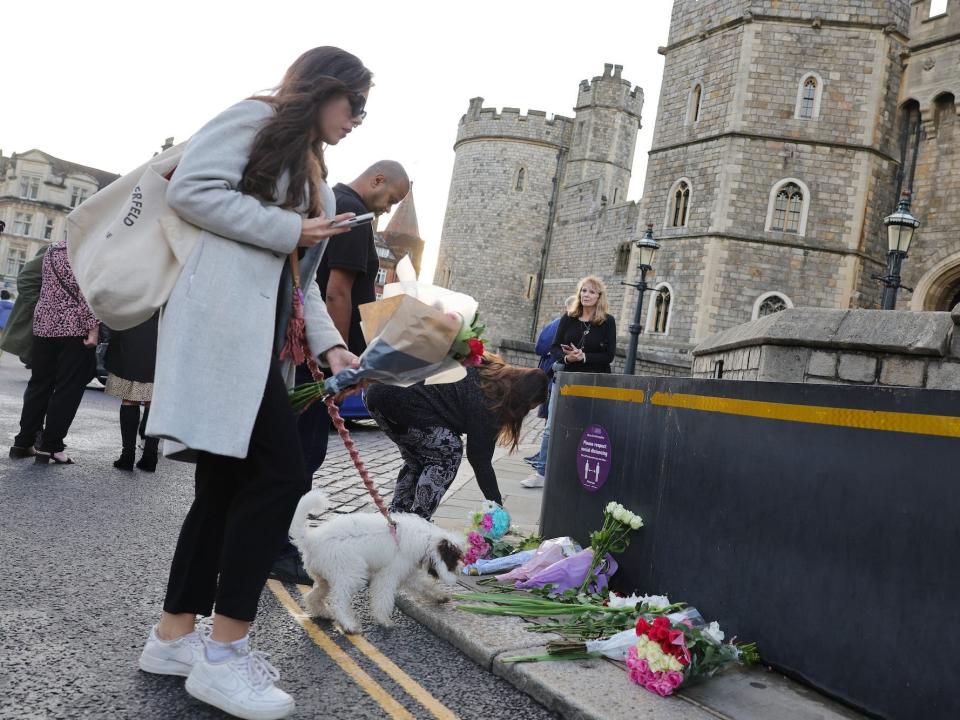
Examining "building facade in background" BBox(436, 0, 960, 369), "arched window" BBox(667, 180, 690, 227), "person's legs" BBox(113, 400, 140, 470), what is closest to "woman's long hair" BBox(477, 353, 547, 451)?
"person's legs" BBox(113, 400, 140, 470)

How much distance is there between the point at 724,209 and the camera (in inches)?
884

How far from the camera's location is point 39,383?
21.2 ft

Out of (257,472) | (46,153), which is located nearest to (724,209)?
(257,472)

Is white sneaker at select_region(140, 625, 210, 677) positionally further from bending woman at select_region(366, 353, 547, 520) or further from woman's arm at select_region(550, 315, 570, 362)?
woman's arm at select_region(550, 315, 570, 362)

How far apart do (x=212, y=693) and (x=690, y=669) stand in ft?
5.61

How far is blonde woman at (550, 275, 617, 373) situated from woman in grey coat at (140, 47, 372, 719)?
538 cm

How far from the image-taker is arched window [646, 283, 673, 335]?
23.7 m

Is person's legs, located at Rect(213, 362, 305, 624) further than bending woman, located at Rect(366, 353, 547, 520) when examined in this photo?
No

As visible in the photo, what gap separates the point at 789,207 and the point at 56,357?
2038cm

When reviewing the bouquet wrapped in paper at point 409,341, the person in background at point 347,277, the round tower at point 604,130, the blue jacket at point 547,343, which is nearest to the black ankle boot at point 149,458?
the person in background at point 347,277

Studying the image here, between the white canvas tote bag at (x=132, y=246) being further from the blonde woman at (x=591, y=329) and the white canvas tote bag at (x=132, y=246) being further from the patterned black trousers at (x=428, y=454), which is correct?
the blonde woman at (x=591, y=329)

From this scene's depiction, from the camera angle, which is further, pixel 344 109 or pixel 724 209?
pixel 724 209

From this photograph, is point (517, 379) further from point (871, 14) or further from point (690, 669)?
point (871, 14)

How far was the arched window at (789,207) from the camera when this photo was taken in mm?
22250
